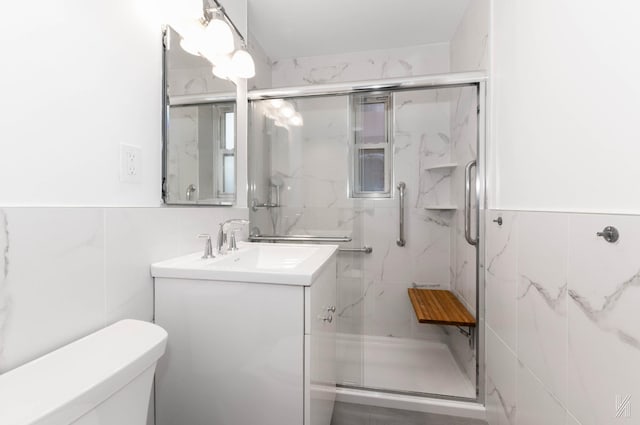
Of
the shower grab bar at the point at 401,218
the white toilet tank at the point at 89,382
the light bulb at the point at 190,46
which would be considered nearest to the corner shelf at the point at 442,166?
the shower grab bar at the point at 401,218

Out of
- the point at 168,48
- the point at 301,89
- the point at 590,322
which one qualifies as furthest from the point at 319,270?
the point at 301,89

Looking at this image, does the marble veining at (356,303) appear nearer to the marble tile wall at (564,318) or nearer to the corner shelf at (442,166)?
the marble tile wall at (564,318)

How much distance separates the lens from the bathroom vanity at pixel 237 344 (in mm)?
814

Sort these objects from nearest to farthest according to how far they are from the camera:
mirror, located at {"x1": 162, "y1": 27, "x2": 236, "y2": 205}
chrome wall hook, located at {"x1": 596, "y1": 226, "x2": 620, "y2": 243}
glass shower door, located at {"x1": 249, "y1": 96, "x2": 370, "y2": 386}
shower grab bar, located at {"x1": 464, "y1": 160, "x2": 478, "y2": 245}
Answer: chrome wall hook, located at {"x1": 596, "y1": 226, "x2": 620, "y2": 243}, mirror, located at {"x1": 162, "y1": 27, "x2": 236, "y2": 205}, shower grab bar, located at {"x1": 464, "y1": 160, "x2": 478, "y2": 245}, glass shower door, located at {"x1": 249, "y1": 96, "x2": 370, "y2": 386}

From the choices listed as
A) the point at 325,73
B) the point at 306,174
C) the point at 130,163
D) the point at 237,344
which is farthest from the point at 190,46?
the point at 325,73

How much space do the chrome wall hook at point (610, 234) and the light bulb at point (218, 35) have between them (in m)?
1.47

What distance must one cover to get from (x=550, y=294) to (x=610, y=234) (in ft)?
1.08

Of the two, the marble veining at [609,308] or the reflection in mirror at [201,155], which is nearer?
the marble veining at [609,308]

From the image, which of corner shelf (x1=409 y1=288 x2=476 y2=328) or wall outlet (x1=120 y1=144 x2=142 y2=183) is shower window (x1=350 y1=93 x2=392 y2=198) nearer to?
corner shelf (x1=409 y1=288 x2=476 y2=328)

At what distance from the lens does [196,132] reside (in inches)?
45.9

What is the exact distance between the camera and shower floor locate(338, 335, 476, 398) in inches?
61.1

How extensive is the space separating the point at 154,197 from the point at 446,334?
212 cm

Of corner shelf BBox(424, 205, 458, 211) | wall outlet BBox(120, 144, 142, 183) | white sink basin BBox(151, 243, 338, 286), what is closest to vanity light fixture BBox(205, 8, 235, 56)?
wall outlet BBox(120, 144, 142, 183)

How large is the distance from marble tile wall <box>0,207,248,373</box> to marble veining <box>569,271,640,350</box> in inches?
50.2
